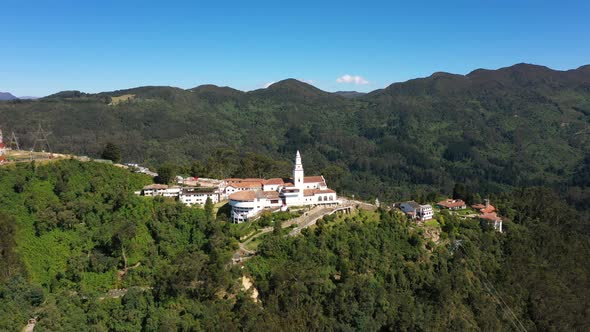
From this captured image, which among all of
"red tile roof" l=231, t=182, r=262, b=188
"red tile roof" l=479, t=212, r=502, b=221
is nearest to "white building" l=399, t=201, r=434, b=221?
"red tile roof" l=479, t=212, r=502, b=221

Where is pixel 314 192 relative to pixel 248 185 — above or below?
below

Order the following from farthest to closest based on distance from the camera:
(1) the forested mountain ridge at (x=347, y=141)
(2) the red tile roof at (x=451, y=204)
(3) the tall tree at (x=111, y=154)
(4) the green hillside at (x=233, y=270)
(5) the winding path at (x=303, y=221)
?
(1) the forested mountain ridge at (x=347, y=141) < (2) the red tile roof at (x=451, y=204) < (3) the tall tree at (x=111, y=154) < (5) the winding path at (x=303, y=221) < (4) the green hillside at (x=233, y=270)

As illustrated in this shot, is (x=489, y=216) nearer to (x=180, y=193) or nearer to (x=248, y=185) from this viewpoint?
(x=248, y=185)

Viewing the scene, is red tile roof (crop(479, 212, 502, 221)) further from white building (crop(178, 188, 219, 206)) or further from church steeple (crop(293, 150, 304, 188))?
white building (crop(178, 188, 219, 206))

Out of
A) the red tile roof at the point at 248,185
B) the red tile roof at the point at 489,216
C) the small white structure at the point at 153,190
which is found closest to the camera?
the small white structure at the point at 153,190

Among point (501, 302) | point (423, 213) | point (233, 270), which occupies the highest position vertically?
point (423, 213)

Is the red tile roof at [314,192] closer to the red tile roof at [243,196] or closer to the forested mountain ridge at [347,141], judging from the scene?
the red tile roof at [243,196]

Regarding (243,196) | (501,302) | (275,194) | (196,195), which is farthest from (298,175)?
(501,302)

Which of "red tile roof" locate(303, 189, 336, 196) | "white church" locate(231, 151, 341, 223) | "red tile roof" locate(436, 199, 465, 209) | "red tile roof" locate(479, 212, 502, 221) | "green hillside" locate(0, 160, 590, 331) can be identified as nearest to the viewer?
"green hillside" locate(0, 160, 590, 331)

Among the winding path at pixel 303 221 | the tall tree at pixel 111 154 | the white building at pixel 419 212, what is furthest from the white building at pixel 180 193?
the white building at pixel 419 212
